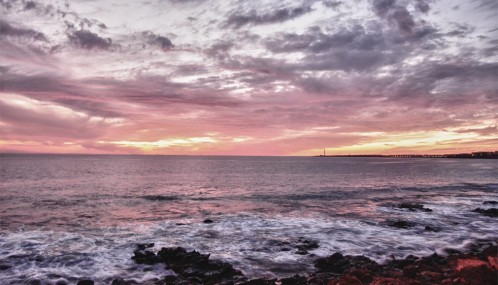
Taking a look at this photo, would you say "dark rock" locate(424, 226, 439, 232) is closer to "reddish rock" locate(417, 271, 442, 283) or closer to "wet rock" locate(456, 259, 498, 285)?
"reddish rock" locate(417, 271, 442, 283)

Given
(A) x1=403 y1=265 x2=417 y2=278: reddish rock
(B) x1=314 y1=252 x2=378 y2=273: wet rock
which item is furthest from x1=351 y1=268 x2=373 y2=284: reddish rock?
(B) x1=314 y1=252 x2=378 y2=273: wet rock

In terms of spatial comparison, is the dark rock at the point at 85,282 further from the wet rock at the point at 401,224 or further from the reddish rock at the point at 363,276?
the wet rock at the point at 401,224

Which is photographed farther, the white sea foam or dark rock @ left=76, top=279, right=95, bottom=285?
the white sea foam

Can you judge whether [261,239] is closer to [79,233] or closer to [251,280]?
[251,280]

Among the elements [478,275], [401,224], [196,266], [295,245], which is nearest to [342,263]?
[295,245]

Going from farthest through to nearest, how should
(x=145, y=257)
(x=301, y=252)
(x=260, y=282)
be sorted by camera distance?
(x=301, y=252) < (x=145, y=257) < (x=260, y=282)

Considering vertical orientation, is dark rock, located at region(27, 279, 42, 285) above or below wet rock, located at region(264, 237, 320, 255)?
below

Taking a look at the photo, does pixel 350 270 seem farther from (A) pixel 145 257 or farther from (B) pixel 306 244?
(A) pixel 145 257

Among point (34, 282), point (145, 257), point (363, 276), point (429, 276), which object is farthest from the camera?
point (145, 257)

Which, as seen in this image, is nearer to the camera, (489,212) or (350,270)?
(350,270)

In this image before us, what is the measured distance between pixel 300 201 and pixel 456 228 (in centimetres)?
1796

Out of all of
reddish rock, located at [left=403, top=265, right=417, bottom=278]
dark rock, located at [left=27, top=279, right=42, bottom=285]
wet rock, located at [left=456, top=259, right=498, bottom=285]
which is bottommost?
dark rock, located at [left=27, top=279, right=42, bottom=285]

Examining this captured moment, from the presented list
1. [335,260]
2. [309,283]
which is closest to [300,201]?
[335,260]

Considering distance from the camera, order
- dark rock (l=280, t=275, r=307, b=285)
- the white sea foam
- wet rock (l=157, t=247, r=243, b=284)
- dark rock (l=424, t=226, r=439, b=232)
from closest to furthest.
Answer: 1. dark rock (l=280, t=275, r=307, b=285)
2. wet rock (l=157, t=247, r=243, b=284)
3. the white sea foam
4. dark rock (l=424, t=226, r=439, b=232)
